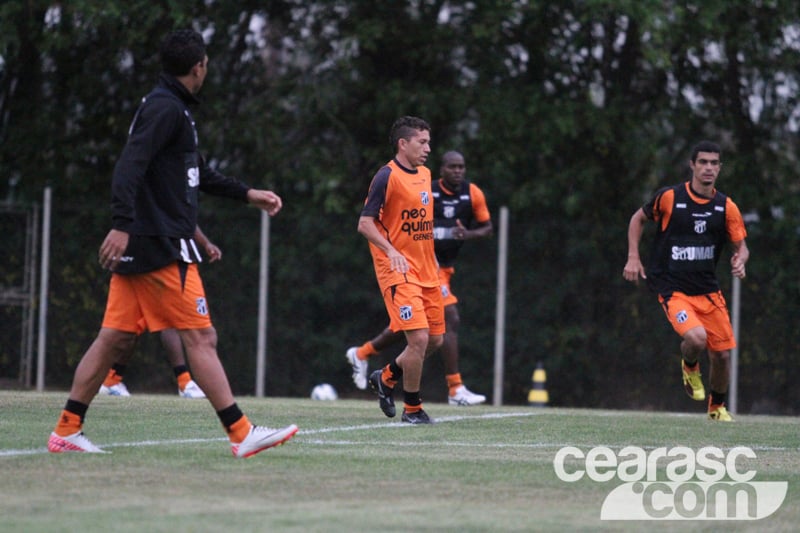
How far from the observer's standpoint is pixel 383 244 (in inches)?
373

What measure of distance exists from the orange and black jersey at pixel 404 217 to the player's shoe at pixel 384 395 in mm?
856

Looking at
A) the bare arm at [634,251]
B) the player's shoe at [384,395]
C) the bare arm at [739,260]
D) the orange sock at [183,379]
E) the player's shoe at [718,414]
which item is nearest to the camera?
the player's shoe at [384,395]

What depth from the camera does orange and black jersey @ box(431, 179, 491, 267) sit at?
13570 millimetres

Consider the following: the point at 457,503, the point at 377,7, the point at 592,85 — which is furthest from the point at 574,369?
the point at 457,503

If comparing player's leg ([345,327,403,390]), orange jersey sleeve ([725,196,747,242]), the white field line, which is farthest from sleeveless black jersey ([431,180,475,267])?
the white field line

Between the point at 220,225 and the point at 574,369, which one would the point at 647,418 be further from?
the point at 220,225

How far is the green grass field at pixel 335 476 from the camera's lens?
4.98 m

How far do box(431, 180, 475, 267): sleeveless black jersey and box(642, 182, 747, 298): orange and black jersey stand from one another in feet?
9.14

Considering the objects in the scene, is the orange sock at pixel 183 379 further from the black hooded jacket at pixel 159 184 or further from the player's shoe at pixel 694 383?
the black hooded jacket at pixel 159 184

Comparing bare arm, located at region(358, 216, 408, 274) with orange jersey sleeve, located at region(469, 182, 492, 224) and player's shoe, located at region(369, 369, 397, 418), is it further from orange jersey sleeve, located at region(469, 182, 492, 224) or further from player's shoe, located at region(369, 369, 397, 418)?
orange jersey sleeve, located at region(469, 182, 492, 224)

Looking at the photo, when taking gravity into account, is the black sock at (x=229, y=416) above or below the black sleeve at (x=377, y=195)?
below

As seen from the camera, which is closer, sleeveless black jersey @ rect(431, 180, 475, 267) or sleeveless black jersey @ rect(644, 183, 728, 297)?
sleeveless black jersey @ rect(644, 183, 728, 297)

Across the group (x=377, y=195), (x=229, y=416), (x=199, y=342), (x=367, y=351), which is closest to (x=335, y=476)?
(x=229, y=416)

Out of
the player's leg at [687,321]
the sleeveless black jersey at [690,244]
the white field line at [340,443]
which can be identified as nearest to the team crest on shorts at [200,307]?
the white field line at [340,443]
